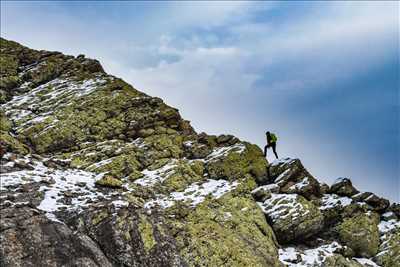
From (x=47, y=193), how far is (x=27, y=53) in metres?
29.3

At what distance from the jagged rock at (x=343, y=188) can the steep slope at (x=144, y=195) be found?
0.08 m

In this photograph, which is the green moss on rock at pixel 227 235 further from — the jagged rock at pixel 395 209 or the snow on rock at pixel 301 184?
the jagged rock at pixel 395 209

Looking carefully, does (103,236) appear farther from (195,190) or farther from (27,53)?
(27,53)

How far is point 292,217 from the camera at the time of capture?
29.9 m

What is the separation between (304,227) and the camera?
29.6 metres

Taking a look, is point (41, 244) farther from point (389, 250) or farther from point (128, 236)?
point (389, 250)

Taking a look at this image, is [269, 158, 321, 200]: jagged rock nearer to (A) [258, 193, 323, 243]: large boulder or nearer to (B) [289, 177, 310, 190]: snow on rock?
(B) [289, 177, 310, 190]: snow on rock

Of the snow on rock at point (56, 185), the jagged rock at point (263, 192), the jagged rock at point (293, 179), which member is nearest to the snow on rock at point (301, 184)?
Answer: the jagged rock at point (293, 179)

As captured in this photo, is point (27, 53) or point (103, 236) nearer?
point (103, 236)

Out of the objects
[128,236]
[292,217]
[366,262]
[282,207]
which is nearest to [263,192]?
[282,207]

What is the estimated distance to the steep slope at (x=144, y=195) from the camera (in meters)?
21.5

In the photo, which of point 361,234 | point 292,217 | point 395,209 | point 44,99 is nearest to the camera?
point 292,217

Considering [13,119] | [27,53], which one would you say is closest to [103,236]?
[13,119]

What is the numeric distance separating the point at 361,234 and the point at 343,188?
199 inches
